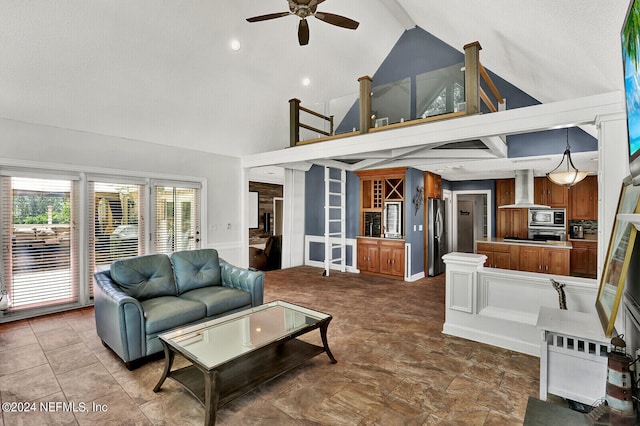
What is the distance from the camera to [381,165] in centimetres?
621

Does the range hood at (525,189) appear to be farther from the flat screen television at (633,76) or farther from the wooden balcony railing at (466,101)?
the flat screen television at (633,76)

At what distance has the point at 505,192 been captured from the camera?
7.48m

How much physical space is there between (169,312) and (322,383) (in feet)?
5.14

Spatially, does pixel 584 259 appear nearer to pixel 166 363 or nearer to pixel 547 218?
pixel 547 218

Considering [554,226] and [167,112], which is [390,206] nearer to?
[554,226]

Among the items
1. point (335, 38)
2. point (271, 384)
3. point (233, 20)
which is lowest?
point (271, 384)

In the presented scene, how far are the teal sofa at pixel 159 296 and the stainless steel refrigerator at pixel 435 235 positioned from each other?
421cm

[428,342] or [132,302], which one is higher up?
[132,302]

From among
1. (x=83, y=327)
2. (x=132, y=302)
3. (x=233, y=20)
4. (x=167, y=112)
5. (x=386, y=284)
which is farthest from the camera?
→ (x=386, y=284)

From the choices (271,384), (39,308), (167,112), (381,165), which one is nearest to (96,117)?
(167,112)

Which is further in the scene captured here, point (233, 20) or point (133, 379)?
point (233, 20)

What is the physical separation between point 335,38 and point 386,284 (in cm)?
432

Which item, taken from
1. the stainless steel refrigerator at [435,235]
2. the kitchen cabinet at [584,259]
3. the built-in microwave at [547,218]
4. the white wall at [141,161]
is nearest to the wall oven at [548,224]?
the built-in microwave at [547,218]

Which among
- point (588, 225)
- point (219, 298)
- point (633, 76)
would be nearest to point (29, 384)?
point (219, 298)
